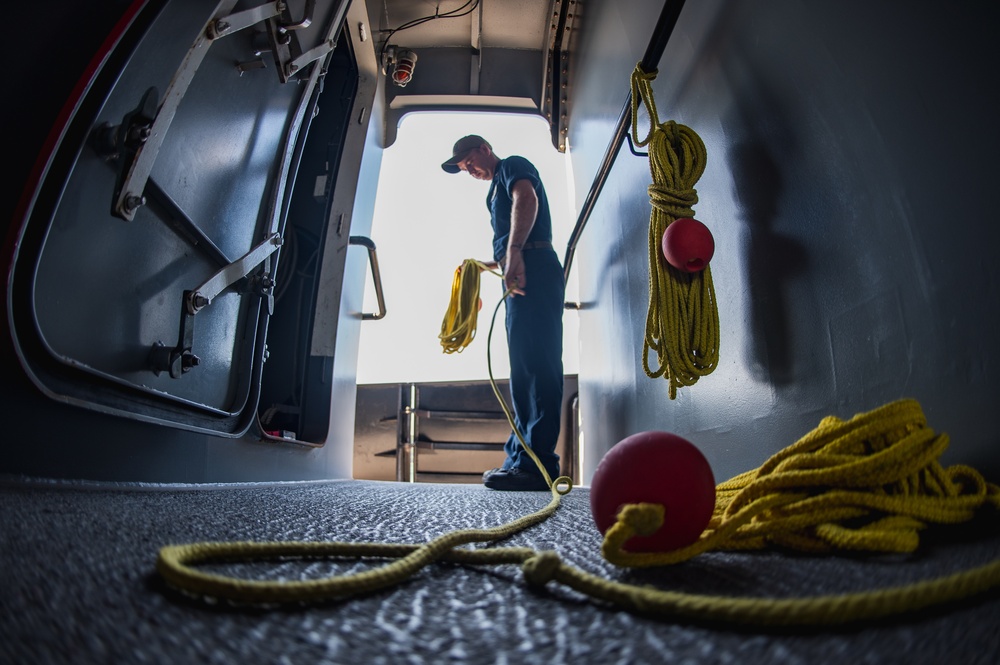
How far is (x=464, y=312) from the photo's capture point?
257 centimetres

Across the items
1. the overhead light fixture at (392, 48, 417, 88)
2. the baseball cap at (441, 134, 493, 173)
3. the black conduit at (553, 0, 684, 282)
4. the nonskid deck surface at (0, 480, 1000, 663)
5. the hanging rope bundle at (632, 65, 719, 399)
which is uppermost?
the overhead light fixture at (392, 48, 417, 88)

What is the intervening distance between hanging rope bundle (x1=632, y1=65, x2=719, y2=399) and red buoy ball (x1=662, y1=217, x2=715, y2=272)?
5cm

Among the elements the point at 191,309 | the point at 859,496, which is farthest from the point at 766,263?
the point at 191,309

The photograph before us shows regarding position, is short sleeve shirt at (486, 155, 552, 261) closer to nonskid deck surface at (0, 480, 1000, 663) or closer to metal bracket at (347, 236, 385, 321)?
metal bracket at (347, 236, 385, 321)

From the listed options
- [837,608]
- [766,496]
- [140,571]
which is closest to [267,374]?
[140,571]

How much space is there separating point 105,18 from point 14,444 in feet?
2.29

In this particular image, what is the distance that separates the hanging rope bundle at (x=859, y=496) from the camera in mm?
541

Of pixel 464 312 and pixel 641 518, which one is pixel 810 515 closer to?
pixel 641 518

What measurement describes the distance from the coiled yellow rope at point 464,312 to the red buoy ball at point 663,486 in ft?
6.59

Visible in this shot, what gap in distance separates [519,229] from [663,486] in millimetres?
1835

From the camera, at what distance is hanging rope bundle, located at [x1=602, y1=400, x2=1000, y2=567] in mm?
541

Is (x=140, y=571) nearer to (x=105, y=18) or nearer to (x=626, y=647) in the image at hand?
(x=626, y=647)

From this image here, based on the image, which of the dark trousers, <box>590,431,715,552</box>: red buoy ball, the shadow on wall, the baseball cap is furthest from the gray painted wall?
the baseball cap

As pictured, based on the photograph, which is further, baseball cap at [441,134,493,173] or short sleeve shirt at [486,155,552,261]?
baseball cap at [441,134,493,173]
